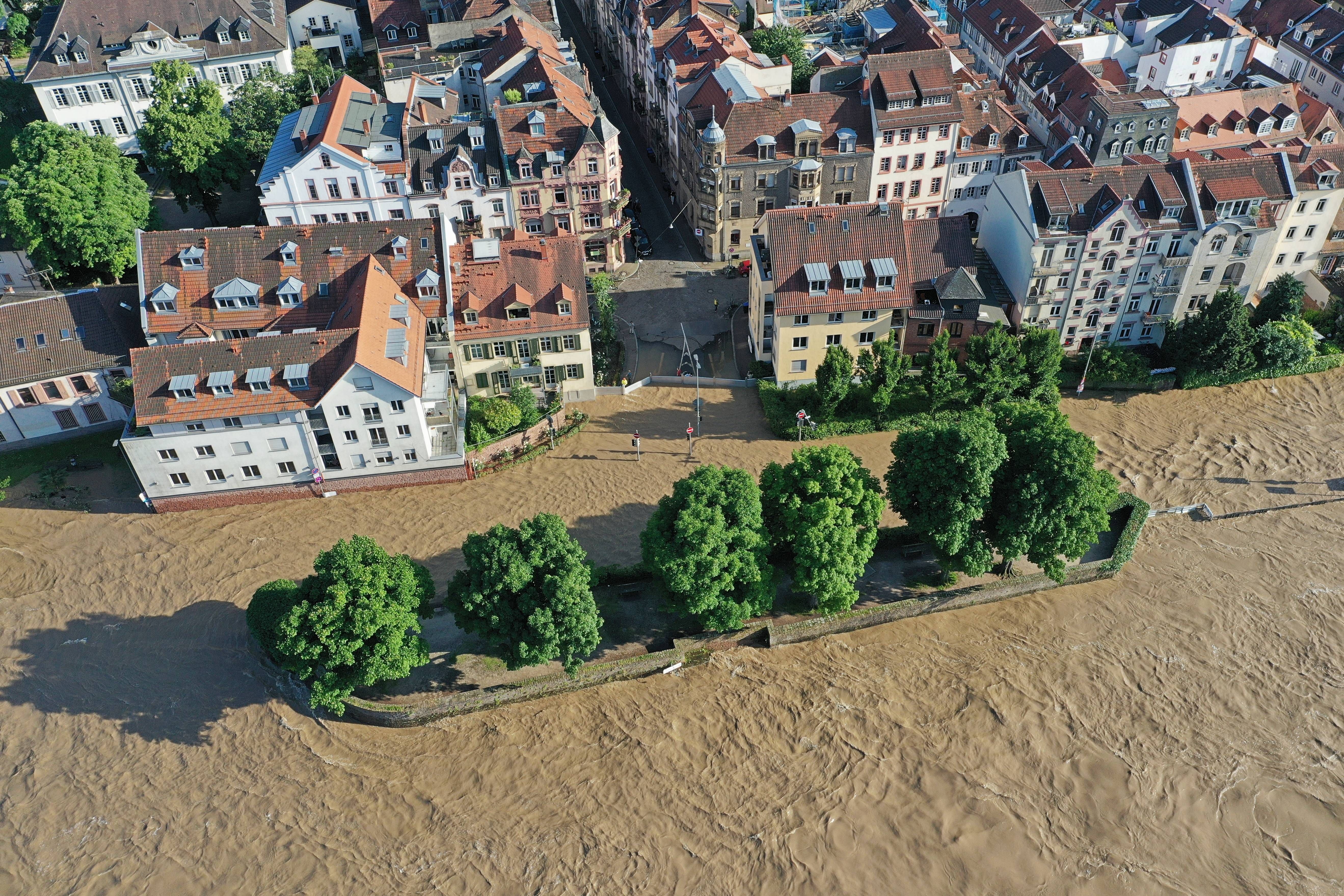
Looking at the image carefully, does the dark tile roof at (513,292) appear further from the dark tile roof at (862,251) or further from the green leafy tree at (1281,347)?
the green leafy tree at (1281,347)

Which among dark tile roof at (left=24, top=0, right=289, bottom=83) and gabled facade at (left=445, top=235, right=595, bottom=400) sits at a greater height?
dark tile roof at (left=24, top=0, right=289, bottom=83)

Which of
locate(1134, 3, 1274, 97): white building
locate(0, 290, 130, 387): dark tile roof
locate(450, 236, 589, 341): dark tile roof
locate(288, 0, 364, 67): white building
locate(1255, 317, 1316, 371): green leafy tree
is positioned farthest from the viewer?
locate(288, 0, 364, 67): white building

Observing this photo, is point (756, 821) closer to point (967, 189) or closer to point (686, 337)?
point (686, 337)

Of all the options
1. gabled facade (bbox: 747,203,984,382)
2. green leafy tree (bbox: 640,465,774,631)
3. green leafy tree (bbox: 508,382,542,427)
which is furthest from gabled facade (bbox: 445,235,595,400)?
green leafy tree (bbox: 640,465,774,631)

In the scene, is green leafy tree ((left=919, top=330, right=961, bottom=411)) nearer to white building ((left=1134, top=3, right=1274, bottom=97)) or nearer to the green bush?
the green bush

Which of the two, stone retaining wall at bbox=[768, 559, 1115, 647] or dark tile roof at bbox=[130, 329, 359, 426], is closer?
stone retaining wall at bbox=[768, 559, 1115, 647]

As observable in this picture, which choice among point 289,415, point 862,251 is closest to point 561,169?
point 862,251

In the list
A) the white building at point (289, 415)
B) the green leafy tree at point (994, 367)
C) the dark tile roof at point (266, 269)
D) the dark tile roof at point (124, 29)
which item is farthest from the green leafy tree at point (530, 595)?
the dark tile roof at point (124, 29)
